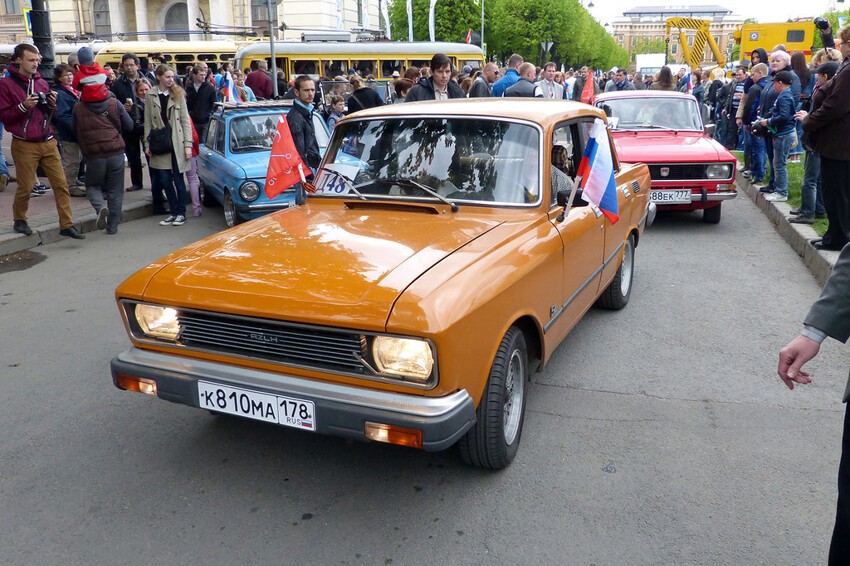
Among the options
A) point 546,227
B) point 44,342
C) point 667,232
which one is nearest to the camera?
point 546,227

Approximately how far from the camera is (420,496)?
11.2 ft

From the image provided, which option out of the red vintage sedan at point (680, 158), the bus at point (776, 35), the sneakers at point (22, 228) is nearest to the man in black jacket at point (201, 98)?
the sneakers at point (22, 228)

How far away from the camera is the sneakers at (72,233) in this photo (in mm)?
8805

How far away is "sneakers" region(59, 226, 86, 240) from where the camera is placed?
8.80 metres

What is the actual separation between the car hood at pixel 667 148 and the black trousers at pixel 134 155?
712 cm

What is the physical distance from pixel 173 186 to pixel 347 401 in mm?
7777

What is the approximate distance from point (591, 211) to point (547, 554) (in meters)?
2.44

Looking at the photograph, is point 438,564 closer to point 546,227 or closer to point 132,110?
point 546,227

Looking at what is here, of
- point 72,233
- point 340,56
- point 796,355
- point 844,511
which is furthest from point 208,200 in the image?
point 340,56

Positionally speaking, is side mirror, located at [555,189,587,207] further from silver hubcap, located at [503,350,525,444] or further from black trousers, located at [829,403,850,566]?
black trousers, located at [829,403,850,566]

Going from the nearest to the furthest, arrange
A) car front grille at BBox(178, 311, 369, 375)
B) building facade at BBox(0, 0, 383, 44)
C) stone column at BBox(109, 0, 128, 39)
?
1. car front grille at BBox(178, 311, 369, 375)
2. building facade at BBox(0, 0, 383, 44)
3. stone column at BBox(109, 0, 128, 39)

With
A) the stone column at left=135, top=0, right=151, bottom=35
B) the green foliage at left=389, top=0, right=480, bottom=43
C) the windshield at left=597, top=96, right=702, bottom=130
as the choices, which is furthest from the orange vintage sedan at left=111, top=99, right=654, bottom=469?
the stone column at left=135, top=0, right=151, bottom=35

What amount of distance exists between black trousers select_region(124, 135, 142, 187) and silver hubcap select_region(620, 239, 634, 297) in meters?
7.94

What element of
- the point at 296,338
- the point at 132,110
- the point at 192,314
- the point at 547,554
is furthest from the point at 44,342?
the point at 132,110
